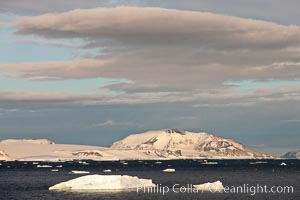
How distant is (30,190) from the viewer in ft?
376

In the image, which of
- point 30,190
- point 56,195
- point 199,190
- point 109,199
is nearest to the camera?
point 109,199

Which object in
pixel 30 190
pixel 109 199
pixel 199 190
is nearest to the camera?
pixel 109 199

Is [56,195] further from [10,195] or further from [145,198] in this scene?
[145,198]

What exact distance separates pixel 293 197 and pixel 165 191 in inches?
918

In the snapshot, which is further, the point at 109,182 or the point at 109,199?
the point at 109,182

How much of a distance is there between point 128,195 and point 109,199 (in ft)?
20.7

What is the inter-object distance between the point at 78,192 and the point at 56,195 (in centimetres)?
600

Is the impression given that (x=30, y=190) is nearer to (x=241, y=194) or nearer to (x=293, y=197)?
(x=241, y=194)

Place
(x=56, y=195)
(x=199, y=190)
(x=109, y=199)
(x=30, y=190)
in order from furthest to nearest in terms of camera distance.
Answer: (x=30, y=190) → (x=199, y=190) → (x=56, y=195) → (x=109, y=199)

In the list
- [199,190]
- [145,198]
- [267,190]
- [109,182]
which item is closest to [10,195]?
[109,182]

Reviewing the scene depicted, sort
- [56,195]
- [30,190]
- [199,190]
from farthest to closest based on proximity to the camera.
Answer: [30,190] < [199,190] < [56,195]

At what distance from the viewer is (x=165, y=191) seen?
350 feet

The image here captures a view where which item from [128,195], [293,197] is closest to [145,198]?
[128,195]

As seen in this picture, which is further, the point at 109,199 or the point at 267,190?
the point at 267,190
